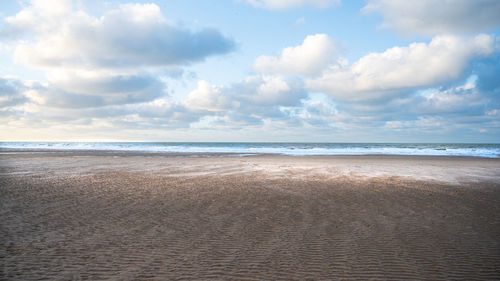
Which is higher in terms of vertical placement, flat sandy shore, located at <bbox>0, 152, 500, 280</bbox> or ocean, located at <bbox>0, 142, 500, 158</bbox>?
ocean, located at <bbox>0, 142, 500, 158</bbox>

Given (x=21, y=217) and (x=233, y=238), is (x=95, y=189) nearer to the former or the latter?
(x=21, y=217)

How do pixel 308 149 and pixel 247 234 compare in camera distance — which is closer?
pixel 247 234

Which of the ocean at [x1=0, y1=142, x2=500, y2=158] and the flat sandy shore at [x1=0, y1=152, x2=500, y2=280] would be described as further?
the ocean at [x1=0, y1=142, x2=500, y2=158]

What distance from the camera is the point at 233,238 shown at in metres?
5.97

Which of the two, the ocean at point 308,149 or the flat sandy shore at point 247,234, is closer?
the flat sandy shore at point 247,234

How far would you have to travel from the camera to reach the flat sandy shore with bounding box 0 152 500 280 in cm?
452

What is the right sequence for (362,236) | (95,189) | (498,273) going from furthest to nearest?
(95,189)
(362,236)
(498,273)

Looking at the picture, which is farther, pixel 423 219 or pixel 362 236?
pixel 423 219

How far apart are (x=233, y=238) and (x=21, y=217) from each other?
585cm

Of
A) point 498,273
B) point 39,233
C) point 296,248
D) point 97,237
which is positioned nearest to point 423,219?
point 498,273

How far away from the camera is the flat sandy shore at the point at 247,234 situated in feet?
14.8

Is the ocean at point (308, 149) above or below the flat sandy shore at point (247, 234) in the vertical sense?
above

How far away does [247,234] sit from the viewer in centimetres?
623

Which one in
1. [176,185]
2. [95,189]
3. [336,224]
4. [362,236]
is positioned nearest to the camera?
[362,236]
